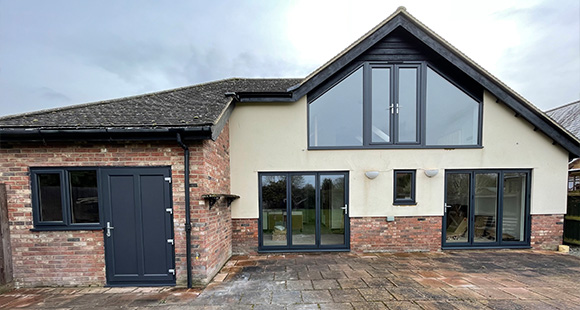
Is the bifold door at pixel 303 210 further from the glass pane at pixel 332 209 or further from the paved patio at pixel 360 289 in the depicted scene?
the paved patio at pixel 360 289

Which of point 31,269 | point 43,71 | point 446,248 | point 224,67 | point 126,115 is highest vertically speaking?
point 224,67

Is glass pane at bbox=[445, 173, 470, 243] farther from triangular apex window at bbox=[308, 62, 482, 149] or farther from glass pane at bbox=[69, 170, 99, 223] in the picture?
glass pane at bbox=[69, 170, 99, 223]

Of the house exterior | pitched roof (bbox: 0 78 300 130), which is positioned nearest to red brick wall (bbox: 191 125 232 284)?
the house exterior

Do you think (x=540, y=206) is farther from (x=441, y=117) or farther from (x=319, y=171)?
(x=319, y=171)

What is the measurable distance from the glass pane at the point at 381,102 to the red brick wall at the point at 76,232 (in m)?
4.11

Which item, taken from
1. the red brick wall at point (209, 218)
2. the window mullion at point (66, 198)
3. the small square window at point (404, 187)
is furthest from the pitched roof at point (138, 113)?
the small square window at point (404, 187)

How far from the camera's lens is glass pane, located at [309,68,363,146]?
17.7 ft

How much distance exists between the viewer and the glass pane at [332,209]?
538 centimetres

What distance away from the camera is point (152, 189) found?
377cm

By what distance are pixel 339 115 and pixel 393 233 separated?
3.27 meters

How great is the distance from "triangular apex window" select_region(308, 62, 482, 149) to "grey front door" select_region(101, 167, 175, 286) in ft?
11.3

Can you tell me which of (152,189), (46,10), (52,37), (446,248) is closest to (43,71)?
(52,37)

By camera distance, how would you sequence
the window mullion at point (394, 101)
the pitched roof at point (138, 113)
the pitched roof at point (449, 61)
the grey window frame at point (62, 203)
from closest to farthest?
the pitched roof at point (138, 113), the grey window frame at point (62, 203), the pitched roof at point (449, 61), the window mullion at point (394, 101)

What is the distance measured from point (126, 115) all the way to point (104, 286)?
3092 millimetres
